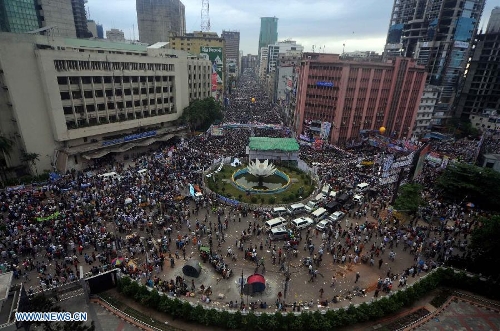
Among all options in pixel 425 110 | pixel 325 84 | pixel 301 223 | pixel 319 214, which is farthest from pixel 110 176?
pixel 425 110

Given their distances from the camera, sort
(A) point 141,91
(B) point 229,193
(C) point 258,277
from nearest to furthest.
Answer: (C) point 258,277, (B) point 229,193, (A) point 141,91

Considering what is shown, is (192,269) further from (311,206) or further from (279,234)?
(311,206)

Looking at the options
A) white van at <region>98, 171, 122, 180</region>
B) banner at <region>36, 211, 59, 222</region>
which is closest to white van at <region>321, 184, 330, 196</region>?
white van at <region>98, 171, 122, 180</region>

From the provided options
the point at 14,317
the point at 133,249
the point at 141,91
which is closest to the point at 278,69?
the point at 141,91

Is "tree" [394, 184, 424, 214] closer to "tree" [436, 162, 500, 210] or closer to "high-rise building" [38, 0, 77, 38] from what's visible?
"tree" [436, 162, 500, 210]

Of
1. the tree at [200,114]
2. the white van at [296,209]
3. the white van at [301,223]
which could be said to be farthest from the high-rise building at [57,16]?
the white van at [301,223]

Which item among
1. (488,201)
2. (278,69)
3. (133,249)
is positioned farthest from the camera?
(278,69)

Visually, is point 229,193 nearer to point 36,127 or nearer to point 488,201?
point 36,127
